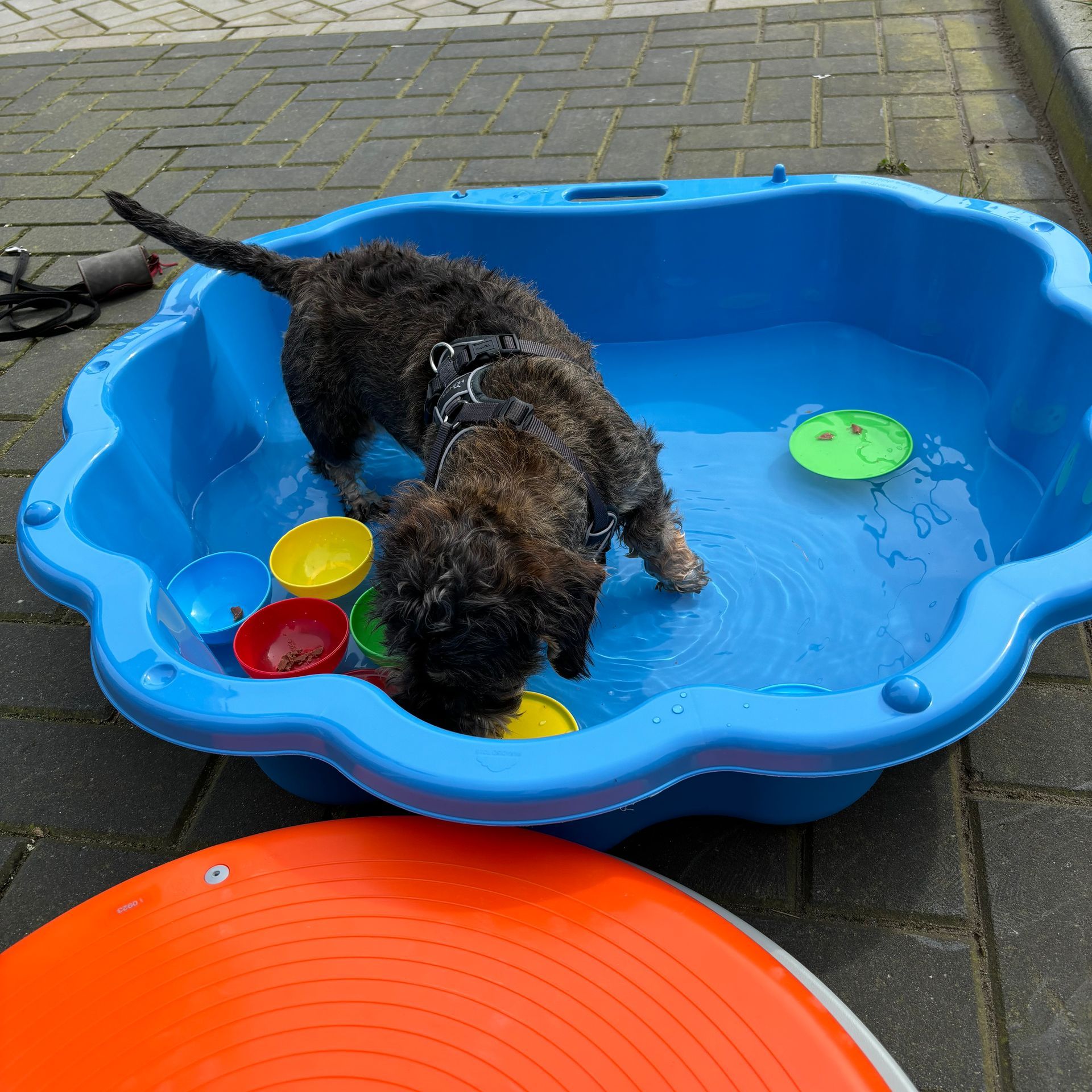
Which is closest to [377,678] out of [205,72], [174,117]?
[174,117]

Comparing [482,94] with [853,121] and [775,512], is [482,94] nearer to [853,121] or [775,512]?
[853,121]

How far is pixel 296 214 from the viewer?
215 inches

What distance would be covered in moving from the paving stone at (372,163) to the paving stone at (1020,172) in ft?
11.9

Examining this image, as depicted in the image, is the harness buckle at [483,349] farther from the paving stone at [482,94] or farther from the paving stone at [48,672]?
the paving stone at [482,94]

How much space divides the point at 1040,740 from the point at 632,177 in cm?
399

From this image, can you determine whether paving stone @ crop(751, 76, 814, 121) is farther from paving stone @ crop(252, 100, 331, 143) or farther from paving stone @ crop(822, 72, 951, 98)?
paving stone @ crop(252, 100, 331, 143)

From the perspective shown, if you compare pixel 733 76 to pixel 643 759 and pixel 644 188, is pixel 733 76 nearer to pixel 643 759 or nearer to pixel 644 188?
pixel 644 188

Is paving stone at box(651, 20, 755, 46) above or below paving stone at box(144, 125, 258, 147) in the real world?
above

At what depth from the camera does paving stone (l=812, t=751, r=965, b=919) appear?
2.32 m

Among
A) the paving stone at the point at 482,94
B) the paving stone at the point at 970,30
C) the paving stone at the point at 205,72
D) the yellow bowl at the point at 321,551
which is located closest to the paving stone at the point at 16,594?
the yellow bowl at the point at 321,551

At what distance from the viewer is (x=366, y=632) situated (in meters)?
2.98

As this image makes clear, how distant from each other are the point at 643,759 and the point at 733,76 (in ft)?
18.6

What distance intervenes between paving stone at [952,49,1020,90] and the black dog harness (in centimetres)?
455

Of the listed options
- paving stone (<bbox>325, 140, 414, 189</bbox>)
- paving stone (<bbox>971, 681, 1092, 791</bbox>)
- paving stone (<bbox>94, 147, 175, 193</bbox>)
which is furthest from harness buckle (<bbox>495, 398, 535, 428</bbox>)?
paving stone (<bbox>94, 147, 175, 193</bbox>)
